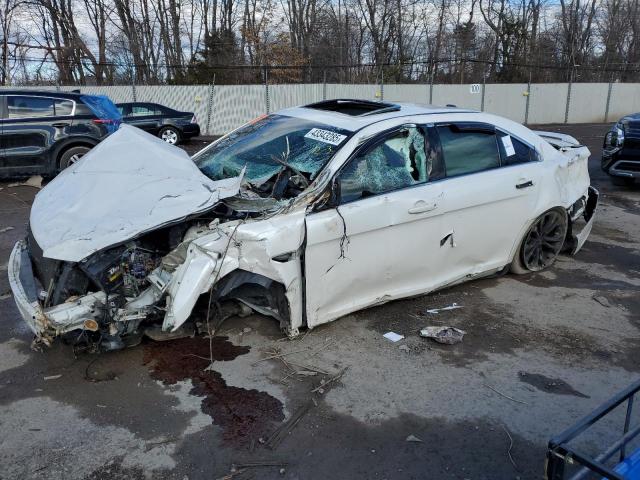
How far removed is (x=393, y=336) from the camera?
13.1ft

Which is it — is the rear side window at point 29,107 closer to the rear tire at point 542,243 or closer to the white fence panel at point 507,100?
the rear tire at point 542,243

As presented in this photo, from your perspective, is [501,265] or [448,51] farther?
[448,51]

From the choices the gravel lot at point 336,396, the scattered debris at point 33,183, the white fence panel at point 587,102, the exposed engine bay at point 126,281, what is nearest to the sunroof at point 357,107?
the exposed engine bay at point 126,281

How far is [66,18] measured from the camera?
28.3m

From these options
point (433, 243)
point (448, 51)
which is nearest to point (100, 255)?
point (433, 243)

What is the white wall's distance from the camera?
2058 cm

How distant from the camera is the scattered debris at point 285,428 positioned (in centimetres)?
285

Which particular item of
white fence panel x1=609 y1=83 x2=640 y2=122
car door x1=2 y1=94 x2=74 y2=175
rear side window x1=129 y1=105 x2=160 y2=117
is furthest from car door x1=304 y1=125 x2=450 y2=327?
white fence panel x1=609 y1=83 x2=640 y2=122

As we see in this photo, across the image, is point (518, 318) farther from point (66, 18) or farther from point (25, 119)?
point (66, 18)

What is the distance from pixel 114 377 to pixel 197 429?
0.83m

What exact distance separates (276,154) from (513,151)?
2.13m

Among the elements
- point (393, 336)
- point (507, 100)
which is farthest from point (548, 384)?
point (507, 100)

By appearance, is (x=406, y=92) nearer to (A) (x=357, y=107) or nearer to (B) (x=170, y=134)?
(B) (x=170, y=134)

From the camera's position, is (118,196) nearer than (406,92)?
Yes
